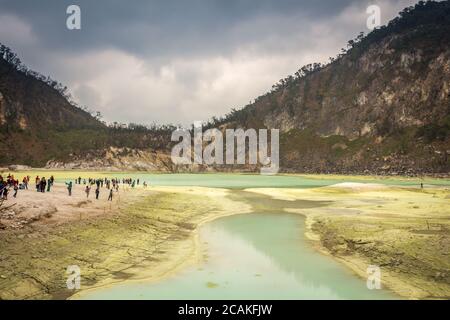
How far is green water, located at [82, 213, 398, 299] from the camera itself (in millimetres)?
15062

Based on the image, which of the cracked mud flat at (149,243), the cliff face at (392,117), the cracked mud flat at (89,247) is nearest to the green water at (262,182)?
the cliff face at (392,117)

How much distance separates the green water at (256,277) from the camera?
1506cm

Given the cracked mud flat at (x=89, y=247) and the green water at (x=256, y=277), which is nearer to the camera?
the green water at (x=256, y=277)

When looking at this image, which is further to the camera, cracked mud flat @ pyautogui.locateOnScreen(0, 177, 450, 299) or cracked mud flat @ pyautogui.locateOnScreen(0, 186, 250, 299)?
cracked mud flat @ pyautogui.locateOnScreen(0, 177, 450, 299)

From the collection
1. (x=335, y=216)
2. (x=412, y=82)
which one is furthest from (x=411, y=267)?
(x=412, y=82)

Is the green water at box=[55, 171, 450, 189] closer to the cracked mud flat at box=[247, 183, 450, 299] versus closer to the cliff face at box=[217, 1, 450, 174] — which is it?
the cliff face at box=[217, 1, 450, 174]

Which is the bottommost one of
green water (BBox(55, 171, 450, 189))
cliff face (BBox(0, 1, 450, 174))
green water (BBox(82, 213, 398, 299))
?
green water (BBox(82, 213, 398, 299))

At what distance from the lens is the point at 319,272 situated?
18.2 m

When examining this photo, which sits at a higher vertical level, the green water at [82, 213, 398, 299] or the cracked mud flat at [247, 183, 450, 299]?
the cracked mud flat at [247, 183, 450, 299]

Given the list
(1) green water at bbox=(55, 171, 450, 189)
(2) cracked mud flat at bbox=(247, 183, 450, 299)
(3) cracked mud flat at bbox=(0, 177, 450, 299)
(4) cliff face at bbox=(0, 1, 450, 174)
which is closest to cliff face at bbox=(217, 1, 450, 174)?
(4) cliff face at bbox=(0, 1, 450, 174)

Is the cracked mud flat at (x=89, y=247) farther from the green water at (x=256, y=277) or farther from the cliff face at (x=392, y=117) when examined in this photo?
the cliff face at (x=392, y=117)

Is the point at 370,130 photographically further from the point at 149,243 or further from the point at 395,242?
the point at 149,243

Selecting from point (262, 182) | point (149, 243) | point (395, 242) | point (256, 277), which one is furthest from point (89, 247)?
point (262, 182)

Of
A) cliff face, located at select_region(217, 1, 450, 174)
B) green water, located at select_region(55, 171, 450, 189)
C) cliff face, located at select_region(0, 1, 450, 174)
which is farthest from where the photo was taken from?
cliff face, located at select_region(0, 1, 450, 174)
